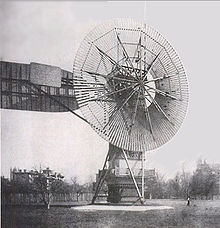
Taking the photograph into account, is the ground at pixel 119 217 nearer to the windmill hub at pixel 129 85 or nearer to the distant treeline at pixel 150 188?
the distant treeline at pixel 150 188

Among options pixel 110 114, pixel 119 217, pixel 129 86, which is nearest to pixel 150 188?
pixel 119 217

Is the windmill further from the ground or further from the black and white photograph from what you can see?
the ground

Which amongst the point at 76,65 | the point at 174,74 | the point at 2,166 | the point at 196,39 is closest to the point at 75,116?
the point at 76,65

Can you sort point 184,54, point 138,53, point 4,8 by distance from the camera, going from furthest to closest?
point 184,54
point 138,53
point 4,8

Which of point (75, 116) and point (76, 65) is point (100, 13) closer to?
point (76, 65)

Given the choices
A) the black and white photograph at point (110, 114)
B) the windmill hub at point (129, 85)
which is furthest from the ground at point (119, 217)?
the windmill hub at point (129, 85)

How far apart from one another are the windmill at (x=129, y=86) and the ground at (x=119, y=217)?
5.9 inches

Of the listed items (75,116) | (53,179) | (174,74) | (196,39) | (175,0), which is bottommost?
(53,179)

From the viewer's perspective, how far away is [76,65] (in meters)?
3.32

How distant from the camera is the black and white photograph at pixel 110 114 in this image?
10.6ft

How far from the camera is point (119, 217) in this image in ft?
11.3

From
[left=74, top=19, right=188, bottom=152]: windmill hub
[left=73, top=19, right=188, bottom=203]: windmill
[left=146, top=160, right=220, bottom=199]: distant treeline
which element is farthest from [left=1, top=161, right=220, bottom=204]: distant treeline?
[left=74, top=19, right=188, bottom=152]: windmill hub

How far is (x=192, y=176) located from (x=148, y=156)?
16.1 inches

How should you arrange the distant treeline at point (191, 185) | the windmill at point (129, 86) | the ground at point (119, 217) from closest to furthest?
the ground at point (119, 217)
the windmill at point (129, 86)
the distant treeline at point (191, 185)
